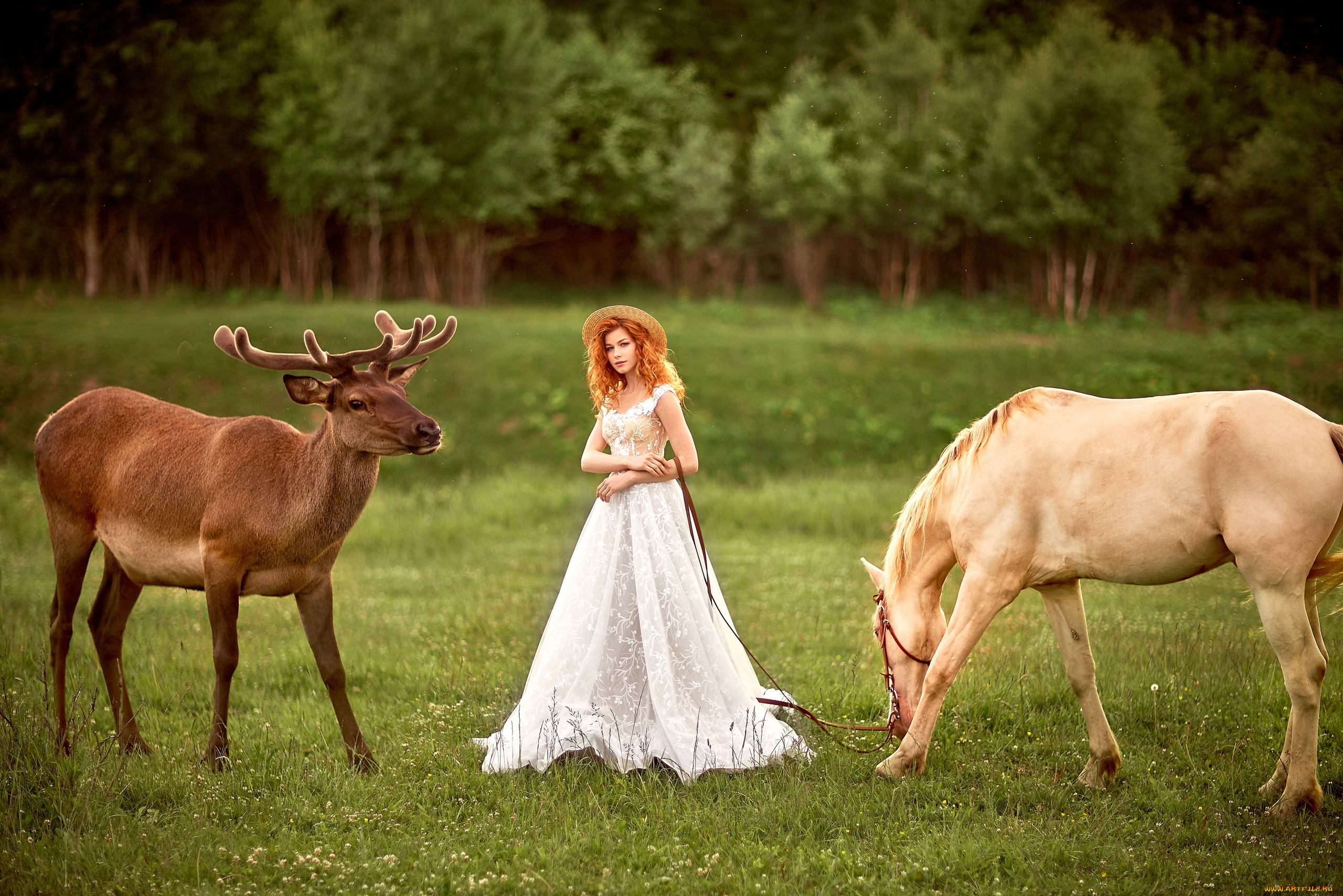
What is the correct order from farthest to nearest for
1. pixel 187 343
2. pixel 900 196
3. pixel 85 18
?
pixel 900 196, pixel 85 18, pixel 187 343

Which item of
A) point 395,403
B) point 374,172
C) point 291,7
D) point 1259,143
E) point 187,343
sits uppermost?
point 291,7

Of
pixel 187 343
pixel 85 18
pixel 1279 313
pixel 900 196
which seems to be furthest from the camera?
pixel 900 196

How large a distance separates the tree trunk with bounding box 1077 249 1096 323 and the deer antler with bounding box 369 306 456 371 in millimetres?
23945

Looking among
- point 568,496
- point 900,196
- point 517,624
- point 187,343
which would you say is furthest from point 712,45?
point 517,624

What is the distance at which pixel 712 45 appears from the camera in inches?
1473

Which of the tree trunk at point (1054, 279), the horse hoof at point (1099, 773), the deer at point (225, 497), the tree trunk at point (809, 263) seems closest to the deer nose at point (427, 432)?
the deer at point (225, 497)

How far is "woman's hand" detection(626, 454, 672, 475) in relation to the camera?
575 centimetres

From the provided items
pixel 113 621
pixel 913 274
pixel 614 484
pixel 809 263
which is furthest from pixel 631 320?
pixel 913 274

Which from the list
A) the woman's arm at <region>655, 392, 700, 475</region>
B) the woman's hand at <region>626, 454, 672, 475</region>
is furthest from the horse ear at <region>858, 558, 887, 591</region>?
the woman's hand at <region>626, 454, 672, 475</region>

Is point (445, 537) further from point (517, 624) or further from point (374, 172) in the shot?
point (374, 172)

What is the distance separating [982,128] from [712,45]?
12.5 meters

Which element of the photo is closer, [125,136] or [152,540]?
[152,540]

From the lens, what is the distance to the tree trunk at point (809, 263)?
3077 centimetres

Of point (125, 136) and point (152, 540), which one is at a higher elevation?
point (125, 136)
